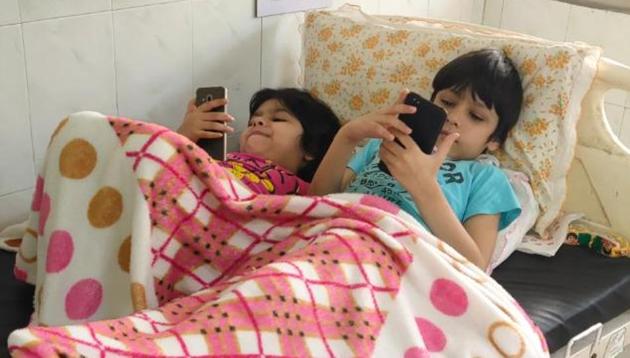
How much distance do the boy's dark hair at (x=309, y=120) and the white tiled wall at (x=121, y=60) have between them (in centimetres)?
19

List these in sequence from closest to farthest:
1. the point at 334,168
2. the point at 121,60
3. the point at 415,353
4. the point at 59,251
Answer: the point at 415,353 < the point at 59,251 < the point at 334,168 < the point at 121,60

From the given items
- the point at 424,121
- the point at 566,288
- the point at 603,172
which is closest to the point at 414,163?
the point at 424,121

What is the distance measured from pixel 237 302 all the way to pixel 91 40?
821 mm

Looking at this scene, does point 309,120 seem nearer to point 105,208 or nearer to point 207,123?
point 207,123

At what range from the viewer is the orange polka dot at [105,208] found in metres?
1.32

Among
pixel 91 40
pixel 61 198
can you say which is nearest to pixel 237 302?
pixel 61 198

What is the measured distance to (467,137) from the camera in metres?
1.62

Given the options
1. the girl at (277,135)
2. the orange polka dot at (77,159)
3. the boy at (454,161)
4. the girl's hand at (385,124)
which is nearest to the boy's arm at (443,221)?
the boy at (454,161)

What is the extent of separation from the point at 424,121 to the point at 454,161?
0.22 meters

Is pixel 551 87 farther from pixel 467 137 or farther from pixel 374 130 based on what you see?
pixel 374 130

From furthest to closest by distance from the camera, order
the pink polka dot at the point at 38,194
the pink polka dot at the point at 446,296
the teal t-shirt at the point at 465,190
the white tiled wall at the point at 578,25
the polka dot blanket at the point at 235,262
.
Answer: the white tiled wall at the point at 578,25
the teal t-shirt at the point at 465,190
the pink polka dot at the point at 38,194
the pink polka dot at the point at 446,296
the polka dot blanket at the point at 235,262

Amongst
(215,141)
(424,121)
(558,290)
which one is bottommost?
(558,290)

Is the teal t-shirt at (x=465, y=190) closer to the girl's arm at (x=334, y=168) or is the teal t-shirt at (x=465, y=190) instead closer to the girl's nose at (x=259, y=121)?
the girl's arm at (x=334, y=168)

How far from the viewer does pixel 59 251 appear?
4.25 ft
